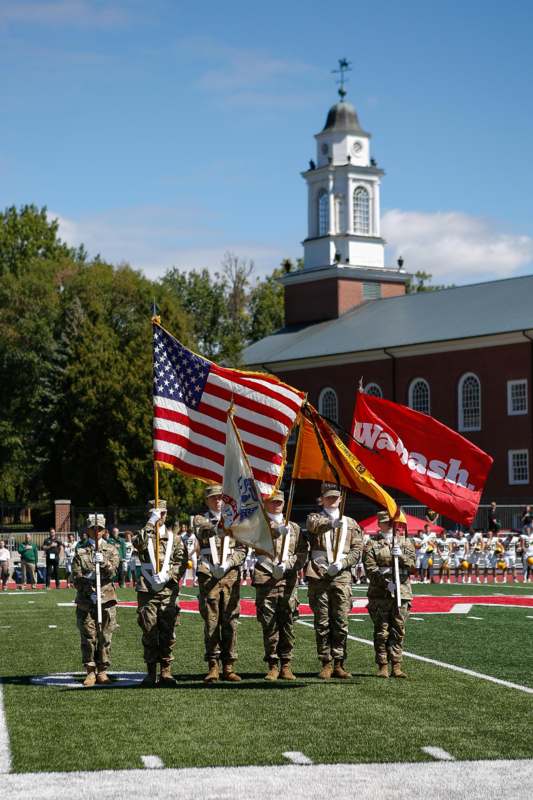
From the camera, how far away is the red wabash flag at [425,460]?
1548 cm

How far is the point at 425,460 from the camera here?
51.5 ft

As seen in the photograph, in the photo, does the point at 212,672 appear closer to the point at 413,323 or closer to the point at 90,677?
the point at 90,677

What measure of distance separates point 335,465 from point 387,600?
1.59 metres

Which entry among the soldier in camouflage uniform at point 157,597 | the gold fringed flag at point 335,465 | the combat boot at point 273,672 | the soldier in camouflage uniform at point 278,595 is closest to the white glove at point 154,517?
the soldier in camouflage uniform at point 157,597

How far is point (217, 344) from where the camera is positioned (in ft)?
292

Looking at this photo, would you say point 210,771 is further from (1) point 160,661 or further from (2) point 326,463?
(2) point 326,463

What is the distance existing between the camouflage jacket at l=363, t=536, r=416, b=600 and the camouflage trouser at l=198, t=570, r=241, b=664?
1549 millimetres

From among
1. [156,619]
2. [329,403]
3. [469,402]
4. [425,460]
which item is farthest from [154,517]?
[329,403]

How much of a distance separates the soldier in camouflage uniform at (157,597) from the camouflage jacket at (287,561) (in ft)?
2.78

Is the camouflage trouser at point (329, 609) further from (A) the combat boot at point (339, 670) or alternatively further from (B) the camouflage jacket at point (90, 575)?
(B) the camouflage jacket at point (90, 575)

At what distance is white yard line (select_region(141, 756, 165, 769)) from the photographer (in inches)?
409

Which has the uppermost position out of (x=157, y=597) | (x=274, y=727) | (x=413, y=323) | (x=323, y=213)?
(x=323, y=213)

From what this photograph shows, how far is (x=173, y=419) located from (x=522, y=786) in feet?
22.7

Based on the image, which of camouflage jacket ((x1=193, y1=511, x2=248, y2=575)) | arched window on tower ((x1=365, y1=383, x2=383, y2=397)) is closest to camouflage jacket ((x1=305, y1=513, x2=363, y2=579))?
camouflage jacket ((x1=193, y1=511, x2=248, y2=575))
